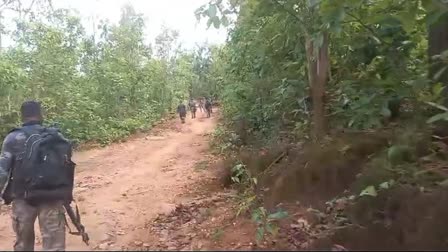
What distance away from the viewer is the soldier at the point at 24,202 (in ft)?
13.0

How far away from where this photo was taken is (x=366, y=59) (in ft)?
19.5

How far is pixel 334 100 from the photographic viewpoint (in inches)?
272

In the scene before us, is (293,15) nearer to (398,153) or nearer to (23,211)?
(398,153)

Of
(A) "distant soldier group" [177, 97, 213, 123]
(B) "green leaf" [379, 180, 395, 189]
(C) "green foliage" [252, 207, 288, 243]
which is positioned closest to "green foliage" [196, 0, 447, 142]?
(B) "green leaf" [379, 180, 395, 189]

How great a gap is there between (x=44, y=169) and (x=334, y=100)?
13.4 feet

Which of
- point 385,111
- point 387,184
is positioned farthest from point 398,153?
point 385,111

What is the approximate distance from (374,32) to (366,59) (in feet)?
2.01

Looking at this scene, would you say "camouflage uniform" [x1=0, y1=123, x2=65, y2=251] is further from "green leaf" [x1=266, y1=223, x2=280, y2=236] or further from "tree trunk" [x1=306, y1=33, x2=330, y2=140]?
"tree trunk" [x1=306, y1=33, x2=330, y2=140]

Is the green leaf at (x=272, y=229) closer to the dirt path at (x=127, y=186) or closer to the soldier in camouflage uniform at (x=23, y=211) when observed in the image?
the dirt path at (x=127, y=186)

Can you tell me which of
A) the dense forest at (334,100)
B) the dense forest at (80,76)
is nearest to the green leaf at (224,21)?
the dense forest at (334,100)

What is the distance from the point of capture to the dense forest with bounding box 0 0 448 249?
4.09 meters

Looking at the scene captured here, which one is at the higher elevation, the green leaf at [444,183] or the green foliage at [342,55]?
the green foliage at [342,55]

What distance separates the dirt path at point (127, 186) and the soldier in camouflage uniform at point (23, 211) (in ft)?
1.02

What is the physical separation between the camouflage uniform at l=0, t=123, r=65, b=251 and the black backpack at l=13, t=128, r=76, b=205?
7 centimetres
